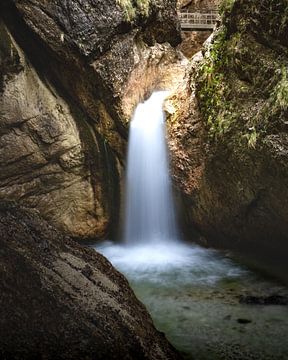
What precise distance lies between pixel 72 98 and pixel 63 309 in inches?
235

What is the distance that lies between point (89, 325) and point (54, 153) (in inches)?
210

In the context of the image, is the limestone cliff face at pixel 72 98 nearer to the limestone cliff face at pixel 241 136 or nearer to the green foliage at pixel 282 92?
the limestone cliff face at pixel 241 136

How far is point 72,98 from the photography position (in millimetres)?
9391

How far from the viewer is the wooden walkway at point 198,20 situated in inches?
559

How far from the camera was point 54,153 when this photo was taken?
906 cm

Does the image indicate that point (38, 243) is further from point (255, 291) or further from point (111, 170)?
point (111, 170)

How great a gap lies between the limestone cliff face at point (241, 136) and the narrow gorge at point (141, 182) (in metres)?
0.03

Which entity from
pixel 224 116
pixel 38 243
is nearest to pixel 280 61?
pixel 224 116

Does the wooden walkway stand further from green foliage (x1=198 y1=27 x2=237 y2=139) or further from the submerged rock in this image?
the submerged rock

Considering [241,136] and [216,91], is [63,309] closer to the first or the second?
[241,136]

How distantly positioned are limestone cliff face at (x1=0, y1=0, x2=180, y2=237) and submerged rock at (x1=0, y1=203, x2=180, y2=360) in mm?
3230

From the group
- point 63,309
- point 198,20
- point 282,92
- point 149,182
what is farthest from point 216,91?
point 198,20

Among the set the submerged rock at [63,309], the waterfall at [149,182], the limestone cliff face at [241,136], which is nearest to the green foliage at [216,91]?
the limestone cliff face at [241,136]

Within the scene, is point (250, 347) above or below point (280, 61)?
below
